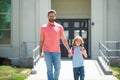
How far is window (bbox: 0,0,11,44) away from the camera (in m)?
25.3

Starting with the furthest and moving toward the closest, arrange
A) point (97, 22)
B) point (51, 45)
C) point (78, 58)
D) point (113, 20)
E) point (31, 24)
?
point (113, 20), point (31, 24), point (97, 22), point (78, 58), point (51, 45)

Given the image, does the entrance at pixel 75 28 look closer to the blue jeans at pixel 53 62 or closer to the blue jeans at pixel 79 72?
the blue jeans at pixel 79 72

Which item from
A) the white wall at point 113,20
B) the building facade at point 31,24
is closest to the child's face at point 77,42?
the building facade at point 31,24

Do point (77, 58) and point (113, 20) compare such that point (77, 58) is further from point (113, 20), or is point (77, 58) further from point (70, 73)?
point (113, 20)

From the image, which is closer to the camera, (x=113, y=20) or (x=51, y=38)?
(x=51, y=38)

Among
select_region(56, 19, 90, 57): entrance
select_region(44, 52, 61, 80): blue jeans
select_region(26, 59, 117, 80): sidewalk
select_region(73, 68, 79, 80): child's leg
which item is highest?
select_region(56, 19, 90, 57): entrance

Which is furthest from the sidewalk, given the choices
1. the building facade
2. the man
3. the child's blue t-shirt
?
the man

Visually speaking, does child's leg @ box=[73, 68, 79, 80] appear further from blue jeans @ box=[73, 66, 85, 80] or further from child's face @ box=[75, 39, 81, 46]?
child's face @ box=[75, 39, 81, 46]

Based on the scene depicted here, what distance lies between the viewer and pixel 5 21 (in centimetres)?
2541

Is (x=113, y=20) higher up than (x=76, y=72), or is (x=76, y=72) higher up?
(x=113, y=20)

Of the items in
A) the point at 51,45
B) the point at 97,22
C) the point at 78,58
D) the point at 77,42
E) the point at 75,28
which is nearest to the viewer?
the point at 51,45

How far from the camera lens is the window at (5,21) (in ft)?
82.9

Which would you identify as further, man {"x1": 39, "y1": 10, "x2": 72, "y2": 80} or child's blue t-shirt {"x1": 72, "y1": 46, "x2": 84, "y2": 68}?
child's blue t-shirt {"x1": 72, "y1": 46, "x2": 84, "y2": 68}

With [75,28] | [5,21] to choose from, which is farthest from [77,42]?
[75,28]
